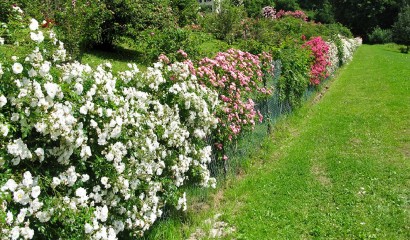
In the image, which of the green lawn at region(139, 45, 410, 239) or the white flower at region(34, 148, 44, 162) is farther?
the green lawn at region(139, 45, 410, 239)

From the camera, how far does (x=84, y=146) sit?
8.55ft

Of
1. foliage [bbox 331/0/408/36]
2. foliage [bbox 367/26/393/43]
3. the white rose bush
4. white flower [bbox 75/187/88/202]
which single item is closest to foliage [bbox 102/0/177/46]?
the white rose bush

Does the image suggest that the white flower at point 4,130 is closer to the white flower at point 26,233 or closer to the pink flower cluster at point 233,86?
the white flower at point 26,233

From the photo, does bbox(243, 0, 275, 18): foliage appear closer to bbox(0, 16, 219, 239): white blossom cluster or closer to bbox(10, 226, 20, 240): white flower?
bbox(0, 16, 219, 239): white blossom cluster

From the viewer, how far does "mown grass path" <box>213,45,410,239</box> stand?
14.3 feet

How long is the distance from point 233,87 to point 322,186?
188 cm

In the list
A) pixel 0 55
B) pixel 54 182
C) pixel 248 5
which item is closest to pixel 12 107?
pixel 0 55

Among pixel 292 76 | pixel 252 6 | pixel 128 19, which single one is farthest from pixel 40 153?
pixel 252 6

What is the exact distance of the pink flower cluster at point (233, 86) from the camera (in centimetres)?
529

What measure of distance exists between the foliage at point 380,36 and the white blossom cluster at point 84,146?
60891 mm

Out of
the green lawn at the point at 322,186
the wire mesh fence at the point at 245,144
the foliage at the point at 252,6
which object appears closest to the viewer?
the green lawn at the point at 322,186

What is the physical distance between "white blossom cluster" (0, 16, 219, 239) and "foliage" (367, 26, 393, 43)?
6089 centimetres

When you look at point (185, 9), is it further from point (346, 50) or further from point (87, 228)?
point (87, 228)

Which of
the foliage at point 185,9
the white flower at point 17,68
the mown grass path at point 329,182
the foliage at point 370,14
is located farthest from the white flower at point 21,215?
the foliage at point 370,14
